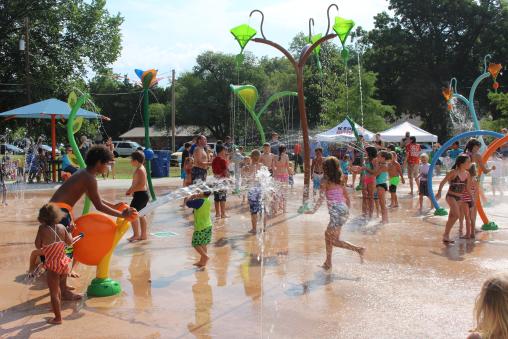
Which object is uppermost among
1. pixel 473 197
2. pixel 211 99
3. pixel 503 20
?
pixel 503 20

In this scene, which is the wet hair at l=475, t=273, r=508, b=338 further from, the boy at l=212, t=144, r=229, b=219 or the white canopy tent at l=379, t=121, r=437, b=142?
the white canopy tent at l=379, t=121, r=437, b=142

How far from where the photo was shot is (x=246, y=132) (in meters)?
47.3

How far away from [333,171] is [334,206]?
1.45 ft

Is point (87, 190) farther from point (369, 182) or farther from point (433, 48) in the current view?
point (433, 48)

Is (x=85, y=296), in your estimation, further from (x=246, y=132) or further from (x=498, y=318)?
(x=246, y=132)

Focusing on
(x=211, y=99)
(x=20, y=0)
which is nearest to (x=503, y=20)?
(x=211, y=99)

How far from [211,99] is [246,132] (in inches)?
362

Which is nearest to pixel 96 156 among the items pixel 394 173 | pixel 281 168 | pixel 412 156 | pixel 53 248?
pixel 53 248

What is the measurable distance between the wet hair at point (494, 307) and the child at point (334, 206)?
13.6 ft

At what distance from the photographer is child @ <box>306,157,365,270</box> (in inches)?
255

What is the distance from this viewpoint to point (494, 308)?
7.39ft

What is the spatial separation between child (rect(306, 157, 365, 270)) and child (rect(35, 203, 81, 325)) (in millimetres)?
3141

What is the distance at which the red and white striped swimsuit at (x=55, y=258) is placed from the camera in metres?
4.66

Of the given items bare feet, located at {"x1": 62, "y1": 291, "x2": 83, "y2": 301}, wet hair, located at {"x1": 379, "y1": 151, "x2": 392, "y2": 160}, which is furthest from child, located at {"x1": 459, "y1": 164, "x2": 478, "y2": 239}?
bare feet, located at {"x1": 62, "y1": 291, "x2": 83, "y2": 301}
